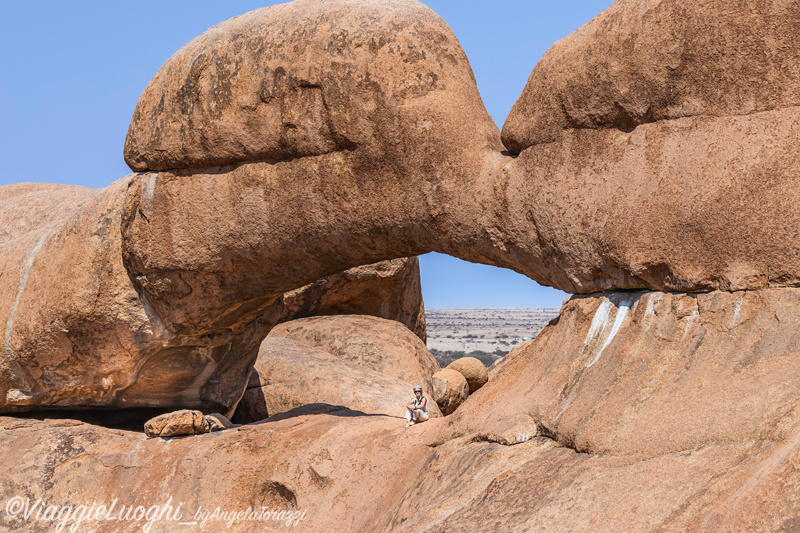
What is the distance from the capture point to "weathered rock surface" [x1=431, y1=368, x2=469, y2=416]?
5766 millimetres

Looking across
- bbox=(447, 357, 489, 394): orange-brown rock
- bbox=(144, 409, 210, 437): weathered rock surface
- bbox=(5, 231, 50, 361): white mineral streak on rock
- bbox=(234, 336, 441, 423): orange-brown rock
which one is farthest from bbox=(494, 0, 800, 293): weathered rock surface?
bbox=(5, 231, 50, 361): white mineral streak on rock

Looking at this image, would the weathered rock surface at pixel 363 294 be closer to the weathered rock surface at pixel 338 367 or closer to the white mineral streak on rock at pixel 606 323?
the weathered rock surface at pixel 338 367

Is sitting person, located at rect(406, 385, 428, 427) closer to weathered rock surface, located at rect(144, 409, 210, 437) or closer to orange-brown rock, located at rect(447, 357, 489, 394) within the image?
A: orange-brown rock, located at rect(447, 357, 489, 394)

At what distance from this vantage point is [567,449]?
3.68 meters

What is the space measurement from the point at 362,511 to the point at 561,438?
5.31ft

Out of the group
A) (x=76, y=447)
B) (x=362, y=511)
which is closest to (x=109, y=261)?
(x=76, y=447)

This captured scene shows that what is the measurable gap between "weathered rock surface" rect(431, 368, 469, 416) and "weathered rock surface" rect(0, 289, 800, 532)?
465 mm

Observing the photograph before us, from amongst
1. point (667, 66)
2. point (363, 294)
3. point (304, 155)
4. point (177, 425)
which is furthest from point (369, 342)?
point (667, 66)

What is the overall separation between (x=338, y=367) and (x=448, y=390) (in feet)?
9.70

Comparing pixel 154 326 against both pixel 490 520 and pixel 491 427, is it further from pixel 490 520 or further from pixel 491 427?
pixel 490 520

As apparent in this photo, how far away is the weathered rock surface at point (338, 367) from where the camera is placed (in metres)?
8.01

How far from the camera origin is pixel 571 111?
437cm

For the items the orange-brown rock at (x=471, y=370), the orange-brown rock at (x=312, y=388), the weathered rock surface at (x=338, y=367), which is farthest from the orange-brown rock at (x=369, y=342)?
the orange-brown rock at (x=471, y=370)

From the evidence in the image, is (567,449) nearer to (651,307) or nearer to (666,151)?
(651,307)
